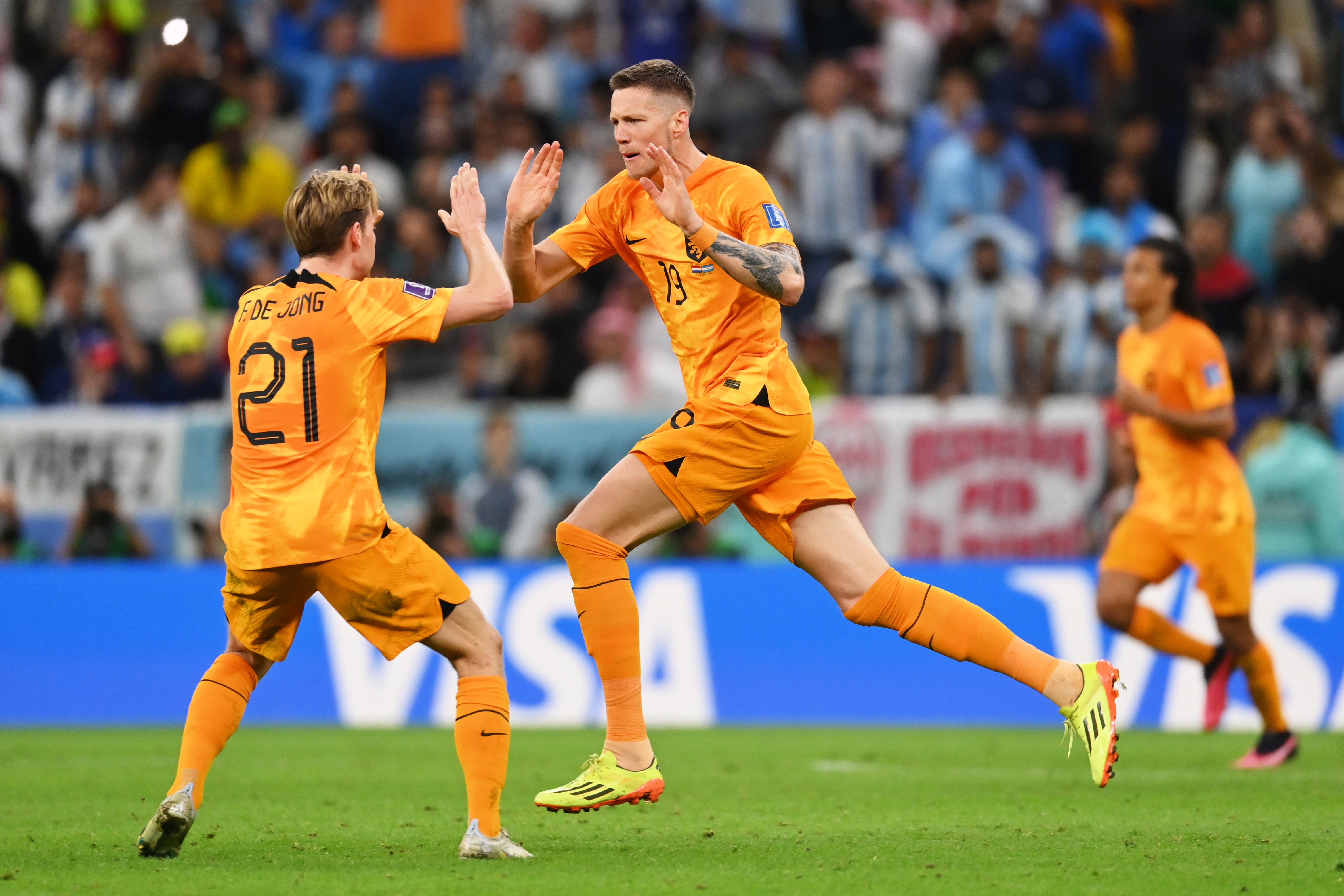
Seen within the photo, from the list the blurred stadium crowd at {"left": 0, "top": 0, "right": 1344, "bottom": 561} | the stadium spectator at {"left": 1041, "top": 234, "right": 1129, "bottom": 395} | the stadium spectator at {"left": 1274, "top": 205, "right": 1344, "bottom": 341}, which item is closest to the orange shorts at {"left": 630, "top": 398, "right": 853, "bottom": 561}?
the blurred stadium crowd at {"left": 0, "top": 0, "right": 1344, "bottom": 561}

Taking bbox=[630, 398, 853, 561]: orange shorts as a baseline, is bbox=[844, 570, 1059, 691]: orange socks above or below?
below

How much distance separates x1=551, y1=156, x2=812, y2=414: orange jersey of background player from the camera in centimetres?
627

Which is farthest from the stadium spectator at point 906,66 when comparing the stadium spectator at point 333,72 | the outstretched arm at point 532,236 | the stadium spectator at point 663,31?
the outstretched arm at point 532,236

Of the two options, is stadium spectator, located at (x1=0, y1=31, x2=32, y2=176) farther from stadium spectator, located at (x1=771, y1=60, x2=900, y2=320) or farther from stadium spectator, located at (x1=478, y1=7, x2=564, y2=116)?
stadium spectator, located at (x1=771, y1=60, x2=900, y2=320)

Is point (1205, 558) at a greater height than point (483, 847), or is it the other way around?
point (1205, 558)

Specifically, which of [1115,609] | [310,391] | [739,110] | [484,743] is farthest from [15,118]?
[484,743]

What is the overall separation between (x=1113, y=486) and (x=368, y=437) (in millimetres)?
8304

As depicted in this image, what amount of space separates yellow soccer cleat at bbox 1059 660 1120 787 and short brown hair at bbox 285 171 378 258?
9.87ft

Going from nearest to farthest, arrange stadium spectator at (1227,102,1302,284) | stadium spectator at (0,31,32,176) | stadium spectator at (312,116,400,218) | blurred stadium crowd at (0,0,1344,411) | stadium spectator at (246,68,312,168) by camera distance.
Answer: blurred stadium crowd at (0,0,1344,411) < stadium spectator at (1227,102,1302,284) < stadium spectator at (312,116,400,218) < stadium spectator at (246,68,312,168) < stadium spectator at (0,31,32,176)

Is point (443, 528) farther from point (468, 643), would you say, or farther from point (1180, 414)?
point (468, 643)

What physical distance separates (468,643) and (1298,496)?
828 centimetres

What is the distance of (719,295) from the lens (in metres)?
6.30

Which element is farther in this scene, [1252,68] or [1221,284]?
[1252,68]

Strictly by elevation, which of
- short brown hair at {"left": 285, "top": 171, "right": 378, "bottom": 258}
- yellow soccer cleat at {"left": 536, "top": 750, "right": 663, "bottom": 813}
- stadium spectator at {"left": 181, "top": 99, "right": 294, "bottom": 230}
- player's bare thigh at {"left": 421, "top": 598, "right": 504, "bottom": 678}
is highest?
stadium spectator at {"left": 181, "top": 99, "right": 294, "bottom": 230}
